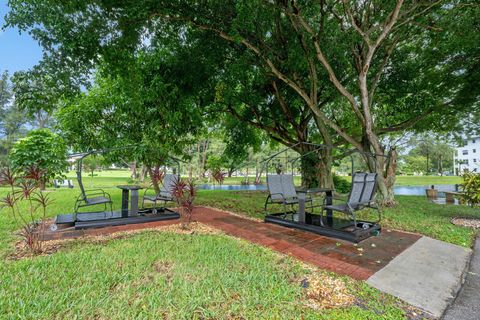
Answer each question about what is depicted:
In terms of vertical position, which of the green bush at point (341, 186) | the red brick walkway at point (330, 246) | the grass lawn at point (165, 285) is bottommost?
the red brick walkway at point (330, 246)

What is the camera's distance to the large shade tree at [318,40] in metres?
6.00

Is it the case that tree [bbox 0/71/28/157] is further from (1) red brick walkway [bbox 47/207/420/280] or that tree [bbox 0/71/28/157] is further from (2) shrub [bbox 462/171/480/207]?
(2) shrub [bbox 462/171/480/207]

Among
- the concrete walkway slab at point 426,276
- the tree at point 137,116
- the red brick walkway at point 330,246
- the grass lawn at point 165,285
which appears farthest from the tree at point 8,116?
the concrete walkway slab at point 426,276

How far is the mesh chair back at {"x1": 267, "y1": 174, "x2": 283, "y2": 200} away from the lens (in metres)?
5.33

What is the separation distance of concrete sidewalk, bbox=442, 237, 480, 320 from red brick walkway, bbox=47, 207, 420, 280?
0.75m

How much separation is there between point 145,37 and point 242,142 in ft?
23.6

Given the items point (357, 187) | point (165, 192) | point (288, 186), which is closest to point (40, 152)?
point (165, 192)

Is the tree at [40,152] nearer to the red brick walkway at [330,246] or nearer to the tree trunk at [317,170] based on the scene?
the red brick walkway at [330,246]

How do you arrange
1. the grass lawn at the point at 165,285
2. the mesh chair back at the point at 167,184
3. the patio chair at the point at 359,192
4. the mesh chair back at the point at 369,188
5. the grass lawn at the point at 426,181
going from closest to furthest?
the grass lawn at the point at 165,285
the patio chair at the point at 359,192
the mesh chair back at the point at 369,188
the mesh chair back at the point at 167,184
the grass lawn at the point at 426,181

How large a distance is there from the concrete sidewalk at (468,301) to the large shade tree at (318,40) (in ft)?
9.32

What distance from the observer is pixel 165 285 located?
2.50 meters

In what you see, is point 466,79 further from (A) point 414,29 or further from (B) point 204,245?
(B) point 204,245

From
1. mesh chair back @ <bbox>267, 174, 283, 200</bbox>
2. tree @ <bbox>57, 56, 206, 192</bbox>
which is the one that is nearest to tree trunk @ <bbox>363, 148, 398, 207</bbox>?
mesh chair back @ <bbox>267, 174, 283, 200</bbox>

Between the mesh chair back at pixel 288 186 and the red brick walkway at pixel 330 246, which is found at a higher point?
the mesh chair back at pixel 288 186
